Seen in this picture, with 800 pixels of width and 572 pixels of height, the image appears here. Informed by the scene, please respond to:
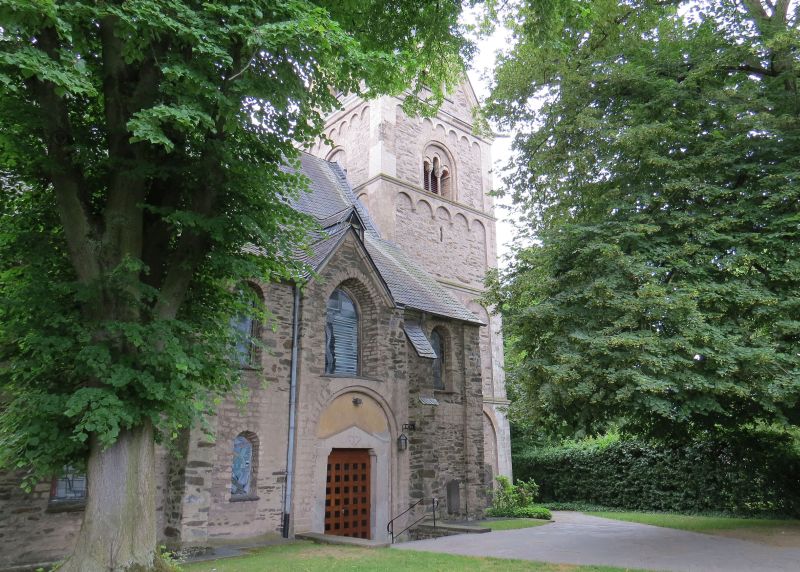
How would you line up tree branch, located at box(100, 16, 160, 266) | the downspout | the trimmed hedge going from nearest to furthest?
tree branch, located at box(100, 16, 160, 266) < the downspout < the trimmed hedge

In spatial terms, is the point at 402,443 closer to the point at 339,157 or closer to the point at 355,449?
the point at 355,449

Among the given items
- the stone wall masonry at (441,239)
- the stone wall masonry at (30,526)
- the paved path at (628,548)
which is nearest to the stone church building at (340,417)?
the stone wall masonry at (30,526)

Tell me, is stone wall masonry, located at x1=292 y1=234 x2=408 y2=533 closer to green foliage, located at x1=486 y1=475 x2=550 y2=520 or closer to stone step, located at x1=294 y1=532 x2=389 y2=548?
stone step, located at x1=294 y1=532 x2=389 y2=548

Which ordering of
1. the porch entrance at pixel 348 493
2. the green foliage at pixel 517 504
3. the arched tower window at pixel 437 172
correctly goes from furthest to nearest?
the arched tower window at pixel 437 172
the green foliage at pixel 517 504
the porch entrance at pixel 348 493

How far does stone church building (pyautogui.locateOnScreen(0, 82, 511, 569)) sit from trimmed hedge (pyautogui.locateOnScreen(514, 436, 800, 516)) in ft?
8.64

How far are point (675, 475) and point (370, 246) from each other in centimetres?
1330

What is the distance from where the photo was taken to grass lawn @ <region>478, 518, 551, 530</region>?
15.5 metres

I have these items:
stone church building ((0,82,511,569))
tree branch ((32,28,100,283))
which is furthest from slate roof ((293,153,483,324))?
tree branch ((32,28,100,283))

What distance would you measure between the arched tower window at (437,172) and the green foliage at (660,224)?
1237cm

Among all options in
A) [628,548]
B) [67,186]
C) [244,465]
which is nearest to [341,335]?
[244,465]

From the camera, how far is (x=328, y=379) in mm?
14289

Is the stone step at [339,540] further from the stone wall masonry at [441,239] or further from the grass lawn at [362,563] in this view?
the stone wall masonry at [441,239]

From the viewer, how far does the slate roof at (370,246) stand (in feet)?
52.0

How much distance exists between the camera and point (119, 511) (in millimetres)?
6332
